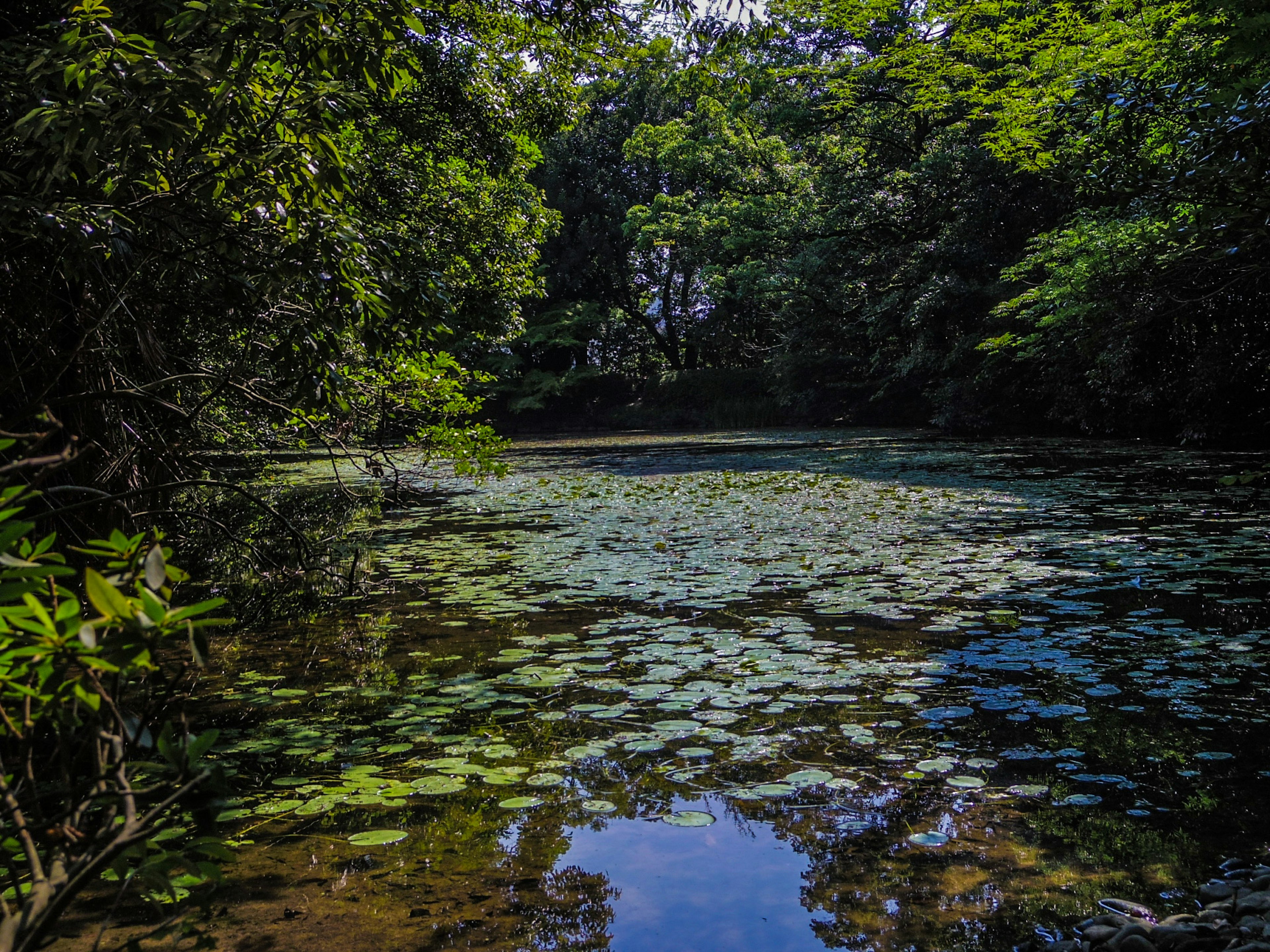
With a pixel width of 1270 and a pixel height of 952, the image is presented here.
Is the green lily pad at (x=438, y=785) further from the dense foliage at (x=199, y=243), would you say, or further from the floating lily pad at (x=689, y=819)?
the dense foliage at (x=199, y=243)

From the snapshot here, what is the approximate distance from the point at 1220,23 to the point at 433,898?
923 cm

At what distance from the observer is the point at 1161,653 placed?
4777mm

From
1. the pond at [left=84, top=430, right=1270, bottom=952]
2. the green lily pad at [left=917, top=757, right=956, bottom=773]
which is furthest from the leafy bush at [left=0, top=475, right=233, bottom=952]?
the green lily pad at [left=917, top=757, right=956, bottom=773]

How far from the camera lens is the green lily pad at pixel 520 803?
3.30 meters

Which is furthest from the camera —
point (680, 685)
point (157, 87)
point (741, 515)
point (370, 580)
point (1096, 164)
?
point (741, 515)

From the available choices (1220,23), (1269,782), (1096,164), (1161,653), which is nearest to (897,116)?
(1220,23)

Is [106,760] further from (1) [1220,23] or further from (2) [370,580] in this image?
(1) [1220,23]

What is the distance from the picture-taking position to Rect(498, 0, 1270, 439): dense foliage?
6.08 m

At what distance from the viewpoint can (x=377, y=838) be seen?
10.0 feet

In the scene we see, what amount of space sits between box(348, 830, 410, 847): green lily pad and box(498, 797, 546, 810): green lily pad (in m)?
0.36

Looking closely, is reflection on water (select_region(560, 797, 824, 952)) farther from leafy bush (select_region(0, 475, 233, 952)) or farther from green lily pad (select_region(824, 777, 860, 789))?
leafy bush (select_region(0, 475, 233, 952))

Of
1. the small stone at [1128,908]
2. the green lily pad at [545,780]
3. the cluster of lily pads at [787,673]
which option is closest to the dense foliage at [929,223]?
the cluster of lily pads at [787,673]

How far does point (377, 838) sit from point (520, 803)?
514 millimetres

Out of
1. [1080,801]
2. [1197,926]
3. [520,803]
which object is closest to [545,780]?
[520,803]
